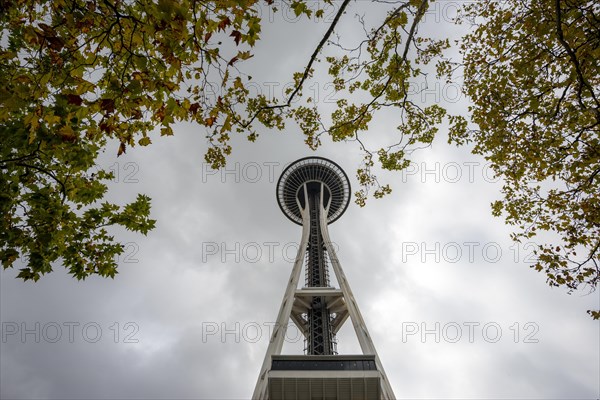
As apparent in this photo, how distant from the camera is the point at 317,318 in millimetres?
35719

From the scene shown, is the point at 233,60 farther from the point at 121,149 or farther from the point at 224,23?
the point at 121,149

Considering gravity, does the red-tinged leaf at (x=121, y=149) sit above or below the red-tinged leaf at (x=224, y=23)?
below

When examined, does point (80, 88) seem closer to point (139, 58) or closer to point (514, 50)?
point (139, 58)

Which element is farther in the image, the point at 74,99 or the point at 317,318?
the point at 317,318

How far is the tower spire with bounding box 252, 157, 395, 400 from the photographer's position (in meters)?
22.1

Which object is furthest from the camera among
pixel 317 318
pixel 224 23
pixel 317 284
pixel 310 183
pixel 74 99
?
pixel 310 183

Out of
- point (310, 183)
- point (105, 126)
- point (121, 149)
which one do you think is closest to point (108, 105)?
point (105, 126)

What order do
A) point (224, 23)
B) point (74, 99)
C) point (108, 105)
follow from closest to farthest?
point (74, 99), point (108, 105), point (224, 23)

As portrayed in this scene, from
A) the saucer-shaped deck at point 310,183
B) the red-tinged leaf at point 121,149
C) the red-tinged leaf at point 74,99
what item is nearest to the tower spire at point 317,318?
the saucer-shaped deck at point 310,183

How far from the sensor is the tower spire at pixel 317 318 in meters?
22.1

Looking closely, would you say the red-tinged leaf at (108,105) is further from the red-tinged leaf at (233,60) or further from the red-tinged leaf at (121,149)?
the red-tinged leaf at (233,60)

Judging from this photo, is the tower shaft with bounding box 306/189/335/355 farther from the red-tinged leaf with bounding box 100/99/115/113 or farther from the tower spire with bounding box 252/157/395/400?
the red-tinged leaf with bounding box 100/99/115/113

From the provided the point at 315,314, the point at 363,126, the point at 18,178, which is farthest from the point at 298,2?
the point at 315,314

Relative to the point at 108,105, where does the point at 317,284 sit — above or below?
below
